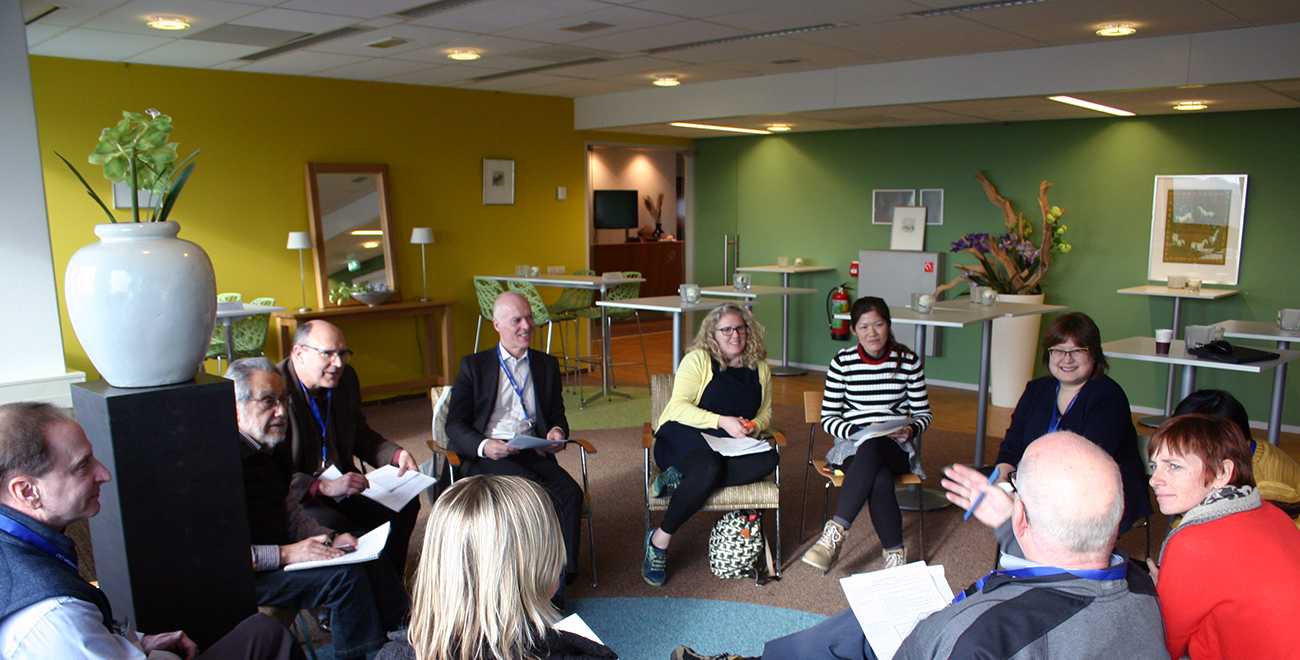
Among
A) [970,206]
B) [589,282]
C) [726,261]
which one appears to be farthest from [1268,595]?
[726,261]

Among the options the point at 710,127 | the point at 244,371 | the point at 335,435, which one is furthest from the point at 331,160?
the point at 244,371

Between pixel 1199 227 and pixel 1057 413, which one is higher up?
pixel 1199 227

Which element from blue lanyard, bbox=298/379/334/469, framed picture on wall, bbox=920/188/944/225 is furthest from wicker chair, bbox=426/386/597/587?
framed picture on wall, bbox=920/188/944/225

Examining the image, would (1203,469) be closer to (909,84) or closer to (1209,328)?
(1209,328)

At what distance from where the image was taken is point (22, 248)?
13.1ft

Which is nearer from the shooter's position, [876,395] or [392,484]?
[392,484]

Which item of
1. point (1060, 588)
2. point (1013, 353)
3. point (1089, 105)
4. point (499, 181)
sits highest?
point (1089, 105)

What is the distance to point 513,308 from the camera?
147 inches

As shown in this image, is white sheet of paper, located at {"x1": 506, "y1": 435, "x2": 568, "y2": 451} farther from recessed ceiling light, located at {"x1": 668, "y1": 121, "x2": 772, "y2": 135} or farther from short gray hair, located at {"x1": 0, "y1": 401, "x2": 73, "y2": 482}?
recessed ceiling light, located at {"x1": 668, "y1": 121, "x2": 772, "y2": 135}

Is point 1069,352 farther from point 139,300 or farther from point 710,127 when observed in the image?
point 710,127

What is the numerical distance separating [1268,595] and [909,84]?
4.99 meters

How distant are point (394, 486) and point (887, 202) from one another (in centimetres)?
614

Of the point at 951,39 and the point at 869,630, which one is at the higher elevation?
the point at 951,39

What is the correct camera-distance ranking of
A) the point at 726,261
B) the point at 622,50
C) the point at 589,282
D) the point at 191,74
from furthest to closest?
the point at 726,261 → the point at 589,282 → the point at 191,74 → the point at 622,50
